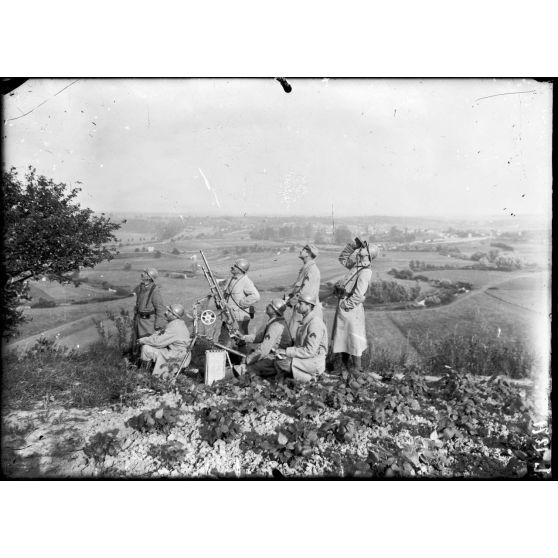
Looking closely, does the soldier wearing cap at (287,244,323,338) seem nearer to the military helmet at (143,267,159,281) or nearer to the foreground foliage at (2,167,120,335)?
the military helmet at (143,267,159,281)

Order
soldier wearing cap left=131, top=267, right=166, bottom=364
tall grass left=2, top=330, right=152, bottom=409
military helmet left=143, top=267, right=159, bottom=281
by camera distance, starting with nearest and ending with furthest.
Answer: tall grass left=2, top=330, right=152, bottom=409
military helmet left=143, top=267, right=159, bottom=281
soldier wearing cap left=131, top=267, right=166, bottom=364

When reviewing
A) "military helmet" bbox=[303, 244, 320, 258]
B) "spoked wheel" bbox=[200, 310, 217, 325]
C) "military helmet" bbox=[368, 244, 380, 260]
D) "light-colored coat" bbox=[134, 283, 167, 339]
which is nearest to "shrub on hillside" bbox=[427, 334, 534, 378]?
"military helmet" bbox=[368, 244, 380, 260]

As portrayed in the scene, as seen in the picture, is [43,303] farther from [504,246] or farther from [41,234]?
[504,246]

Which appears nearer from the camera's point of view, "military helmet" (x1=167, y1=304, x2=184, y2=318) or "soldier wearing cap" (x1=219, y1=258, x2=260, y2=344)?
"military helmet" (x1=167, y1=304, x2=184, y2=318)

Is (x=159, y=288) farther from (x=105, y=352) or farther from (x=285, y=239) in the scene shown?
(x=285, y=239)

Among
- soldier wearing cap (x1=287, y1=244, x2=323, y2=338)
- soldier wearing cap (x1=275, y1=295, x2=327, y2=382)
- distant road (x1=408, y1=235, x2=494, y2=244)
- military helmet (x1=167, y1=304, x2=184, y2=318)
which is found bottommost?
soldier wearing cap (x1=275, y1=295, x2=327, y2=382)

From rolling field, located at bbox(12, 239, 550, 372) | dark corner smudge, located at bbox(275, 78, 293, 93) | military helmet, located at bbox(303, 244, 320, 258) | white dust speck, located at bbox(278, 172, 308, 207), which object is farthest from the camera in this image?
military helmet, located at bbox(303, 244, 320, 258)
